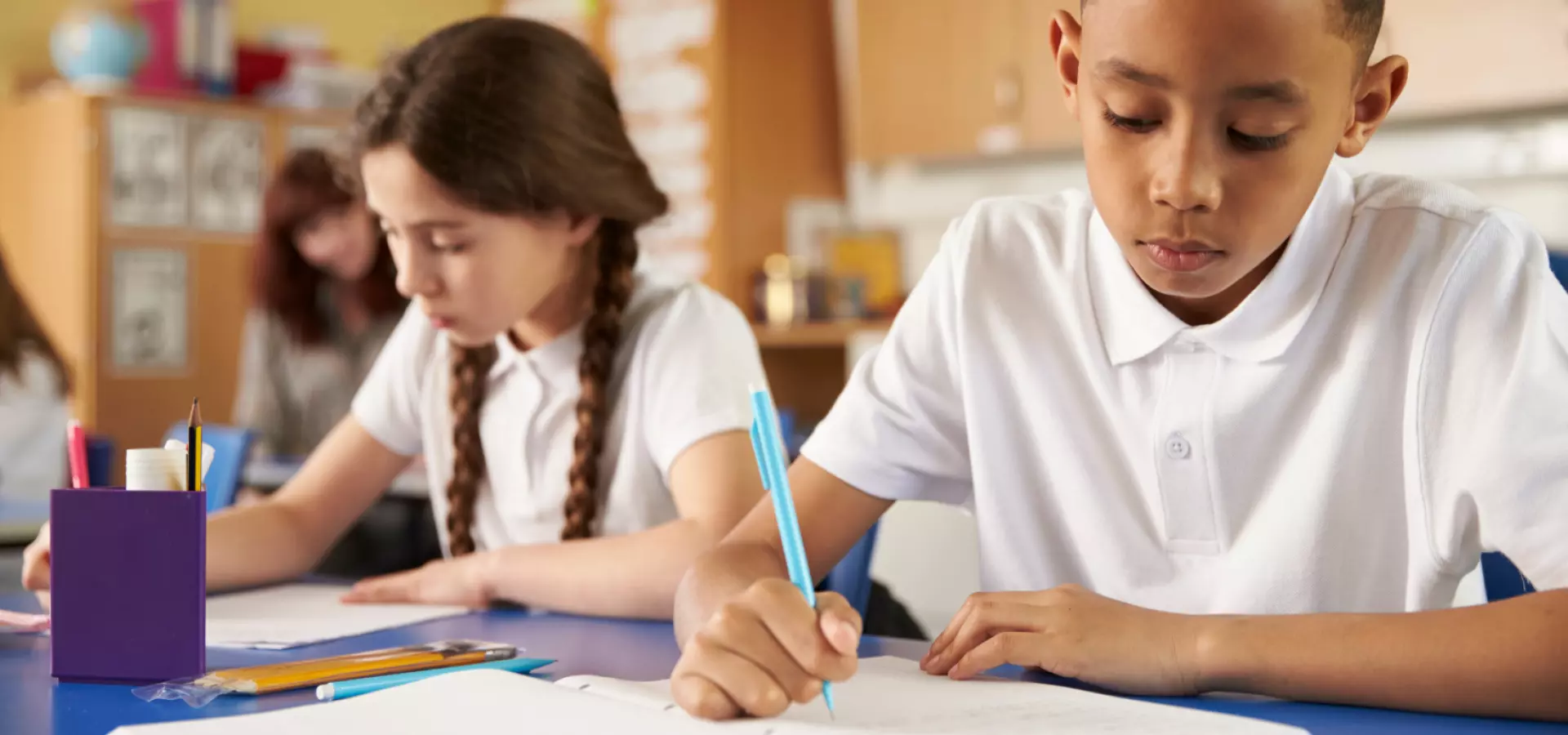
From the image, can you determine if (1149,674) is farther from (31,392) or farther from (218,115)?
(218,115)

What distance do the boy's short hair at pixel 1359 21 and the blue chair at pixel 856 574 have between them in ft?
1.83

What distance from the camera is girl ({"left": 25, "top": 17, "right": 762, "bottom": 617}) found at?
1332 millimetres

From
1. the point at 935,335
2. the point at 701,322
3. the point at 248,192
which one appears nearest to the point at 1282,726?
the point at 935,335

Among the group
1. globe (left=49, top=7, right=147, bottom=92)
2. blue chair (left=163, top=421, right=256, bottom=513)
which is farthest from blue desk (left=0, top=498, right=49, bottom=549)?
globe (left=49, top=7, right=147, bottom=92)

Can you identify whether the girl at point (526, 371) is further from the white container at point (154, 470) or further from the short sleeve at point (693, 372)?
the white container at point (154, 470)

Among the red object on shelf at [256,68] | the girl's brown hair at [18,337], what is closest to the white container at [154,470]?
the girl's brown hair at [18,337]

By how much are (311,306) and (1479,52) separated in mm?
2940

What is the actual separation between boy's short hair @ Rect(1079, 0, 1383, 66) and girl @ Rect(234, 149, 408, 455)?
10.4 feet

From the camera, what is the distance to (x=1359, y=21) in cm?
98

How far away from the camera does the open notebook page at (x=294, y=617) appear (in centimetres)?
110

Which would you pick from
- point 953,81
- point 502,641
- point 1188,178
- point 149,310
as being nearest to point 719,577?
point 502,641

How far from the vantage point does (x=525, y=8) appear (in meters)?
5.43

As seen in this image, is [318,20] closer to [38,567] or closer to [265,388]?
[265,388]

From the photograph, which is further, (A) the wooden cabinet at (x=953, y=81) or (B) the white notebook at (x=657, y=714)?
(A) the wooden cabinet at (x=953, y=81)
